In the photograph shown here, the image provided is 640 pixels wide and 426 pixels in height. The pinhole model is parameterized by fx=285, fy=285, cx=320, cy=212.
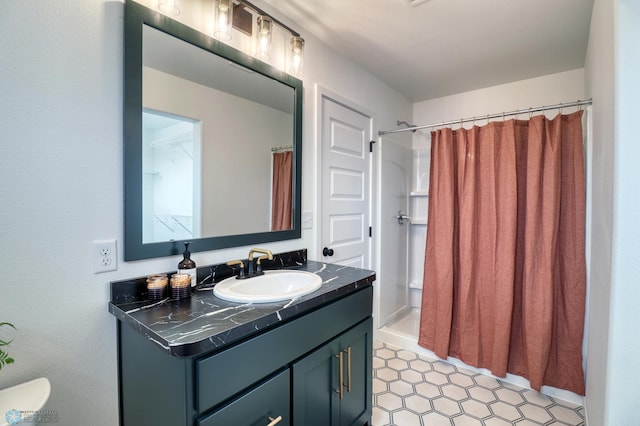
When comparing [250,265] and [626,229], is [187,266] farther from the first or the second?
[626,229]

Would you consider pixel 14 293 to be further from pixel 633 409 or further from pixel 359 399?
pixel 633 409

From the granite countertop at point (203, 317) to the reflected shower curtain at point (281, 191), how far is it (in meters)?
0.58

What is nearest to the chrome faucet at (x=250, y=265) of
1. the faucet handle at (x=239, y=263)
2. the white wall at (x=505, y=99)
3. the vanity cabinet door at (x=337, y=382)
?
the faucet handle at (x=239, y=263)

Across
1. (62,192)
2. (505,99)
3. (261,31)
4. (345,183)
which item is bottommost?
(62,192)

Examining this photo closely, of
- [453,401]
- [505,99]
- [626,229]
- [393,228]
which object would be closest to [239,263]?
[626,229]

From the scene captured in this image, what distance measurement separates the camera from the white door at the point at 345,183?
2.02 m

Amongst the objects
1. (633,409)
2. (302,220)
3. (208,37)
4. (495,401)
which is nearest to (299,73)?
(208,37)

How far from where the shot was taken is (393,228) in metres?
2.74

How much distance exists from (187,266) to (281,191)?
0.71 meters

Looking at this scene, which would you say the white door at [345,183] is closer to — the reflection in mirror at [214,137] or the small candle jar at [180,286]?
the reflection in mirror at [214,137]

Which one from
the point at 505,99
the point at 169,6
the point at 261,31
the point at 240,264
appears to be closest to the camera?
the point at 169,6

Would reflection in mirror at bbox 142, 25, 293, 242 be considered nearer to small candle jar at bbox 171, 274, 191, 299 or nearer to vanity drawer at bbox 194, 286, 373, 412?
small candle jar at bbox 171, 274, 191, 299

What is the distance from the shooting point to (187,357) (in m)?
0.75

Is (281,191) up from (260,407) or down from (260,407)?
up
